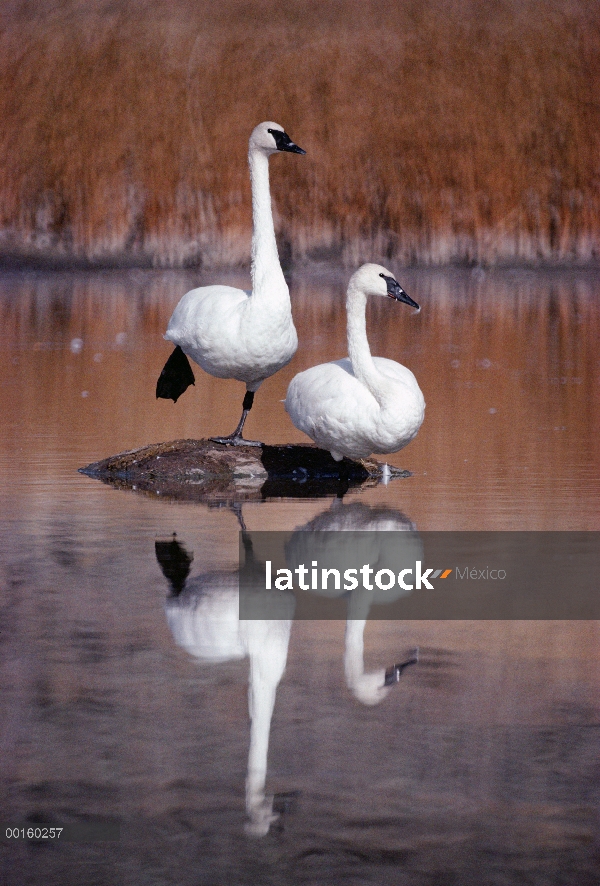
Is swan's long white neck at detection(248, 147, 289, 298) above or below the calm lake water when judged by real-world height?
above

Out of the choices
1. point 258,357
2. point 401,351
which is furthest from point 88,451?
point 401,351

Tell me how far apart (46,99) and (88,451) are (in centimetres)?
4128

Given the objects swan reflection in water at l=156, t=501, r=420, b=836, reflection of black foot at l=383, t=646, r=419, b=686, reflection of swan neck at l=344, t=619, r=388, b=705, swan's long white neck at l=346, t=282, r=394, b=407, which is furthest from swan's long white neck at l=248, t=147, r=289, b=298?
reflection of black foot at l=383, t=646, r=419, b=686

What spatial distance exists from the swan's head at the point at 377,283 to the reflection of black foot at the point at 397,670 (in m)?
4.06

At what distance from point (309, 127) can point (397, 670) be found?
43.7m

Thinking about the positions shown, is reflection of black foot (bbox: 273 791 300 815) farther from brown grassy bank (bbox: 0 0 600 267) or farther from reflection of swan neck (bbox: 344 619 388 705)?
brown grassy bank (bbox: 0 0 600 267)

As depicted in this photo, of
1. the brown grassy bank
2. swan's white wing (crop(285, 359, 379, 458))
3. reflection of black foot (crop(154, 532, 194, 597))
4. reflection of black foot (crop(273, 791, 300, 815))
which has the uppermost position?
the brown grassy bank

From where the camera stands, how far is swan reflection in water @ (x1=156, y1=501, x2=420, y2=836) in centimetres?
399

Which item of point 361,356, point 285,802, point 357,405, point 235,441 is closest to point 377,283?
point 361,356

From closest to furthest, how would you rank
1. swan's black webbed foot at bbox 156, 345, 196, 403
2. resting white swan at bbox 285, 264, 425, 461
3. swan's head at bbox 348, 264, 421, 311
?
resting white swan at bbox 285, 264, 425, 461 < swan's head at bbox 348, 264, 421, 311 < swan's black webbed foot at bbox 156, 345, 196, 403

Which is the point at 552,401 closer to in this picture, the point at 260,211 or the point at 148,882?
the point at 260,211

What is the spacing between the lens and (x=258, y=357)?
8.80 m

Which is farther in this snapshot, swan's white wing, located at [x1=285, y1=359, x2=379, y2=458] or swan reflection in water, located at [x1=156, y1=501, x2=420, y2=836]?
swan's white wing, located at [x1=285, y1=359, x2=379, y2=458]

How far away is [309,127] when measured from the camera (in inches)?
1849
